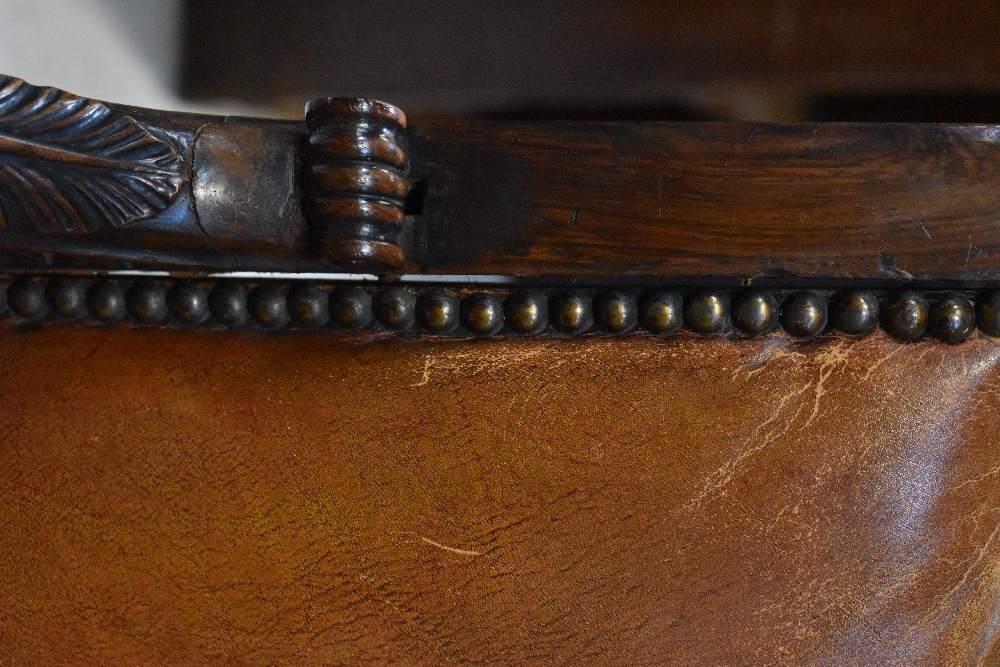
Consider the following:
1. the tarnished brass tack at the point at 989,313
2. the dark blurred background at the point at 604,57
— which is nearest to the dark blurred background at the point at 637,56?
the dark blurred background at the point at 604,57

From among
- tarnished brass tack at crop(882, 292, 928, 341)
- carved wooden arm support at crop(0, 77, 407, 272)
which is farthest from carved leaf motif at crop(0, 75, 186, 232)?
tarnished brass tack at crop(882, 292, 928, 341)

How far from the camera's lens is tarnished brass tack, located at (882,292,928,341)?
14.3 inches

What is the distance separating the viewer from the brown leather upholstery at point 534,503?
1.21 ft

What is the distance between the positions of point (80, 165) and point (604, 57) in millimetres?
284

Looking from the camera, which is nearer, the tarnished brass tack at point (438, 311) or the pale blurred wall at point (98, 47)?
the tarnished brass tack at point (438, 311)

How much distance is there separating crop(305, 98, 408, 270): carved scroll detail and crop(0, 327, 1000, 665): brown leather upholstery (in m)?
0.07

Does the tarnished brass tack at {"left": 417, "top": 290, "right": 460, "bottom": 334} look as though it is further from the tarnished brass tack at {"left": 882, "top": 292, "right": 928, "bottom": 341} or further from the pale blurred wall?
the pale blurred wall

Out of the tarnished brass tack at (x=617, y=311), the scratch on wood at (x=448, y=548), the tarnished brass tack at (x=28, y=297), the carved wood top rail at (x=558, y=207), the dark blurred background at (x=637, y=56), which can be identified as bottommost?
the scratch on wood at (x=448, y=548)

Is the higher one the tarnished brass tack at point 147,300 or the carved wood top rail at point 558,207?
the carved wood top rail at point 558,207

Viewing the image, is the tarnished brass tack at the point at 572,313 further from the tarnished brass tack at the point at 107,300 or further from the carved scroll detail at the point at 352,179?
the tarnished brass tack at the point at 107,300

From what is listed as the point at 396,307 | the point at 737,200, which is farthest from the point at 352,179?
the point at 737,200

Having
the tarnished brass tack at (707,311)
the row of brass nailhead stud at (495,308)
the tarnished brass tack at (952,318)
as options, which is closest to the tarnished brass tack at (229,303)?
the row of brass nailhead stud at (495,308)

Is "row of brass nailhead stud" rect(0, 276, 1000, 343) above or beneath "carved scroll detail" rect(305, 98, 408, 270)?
beneath

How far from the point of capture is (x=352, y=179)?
1.09ft
